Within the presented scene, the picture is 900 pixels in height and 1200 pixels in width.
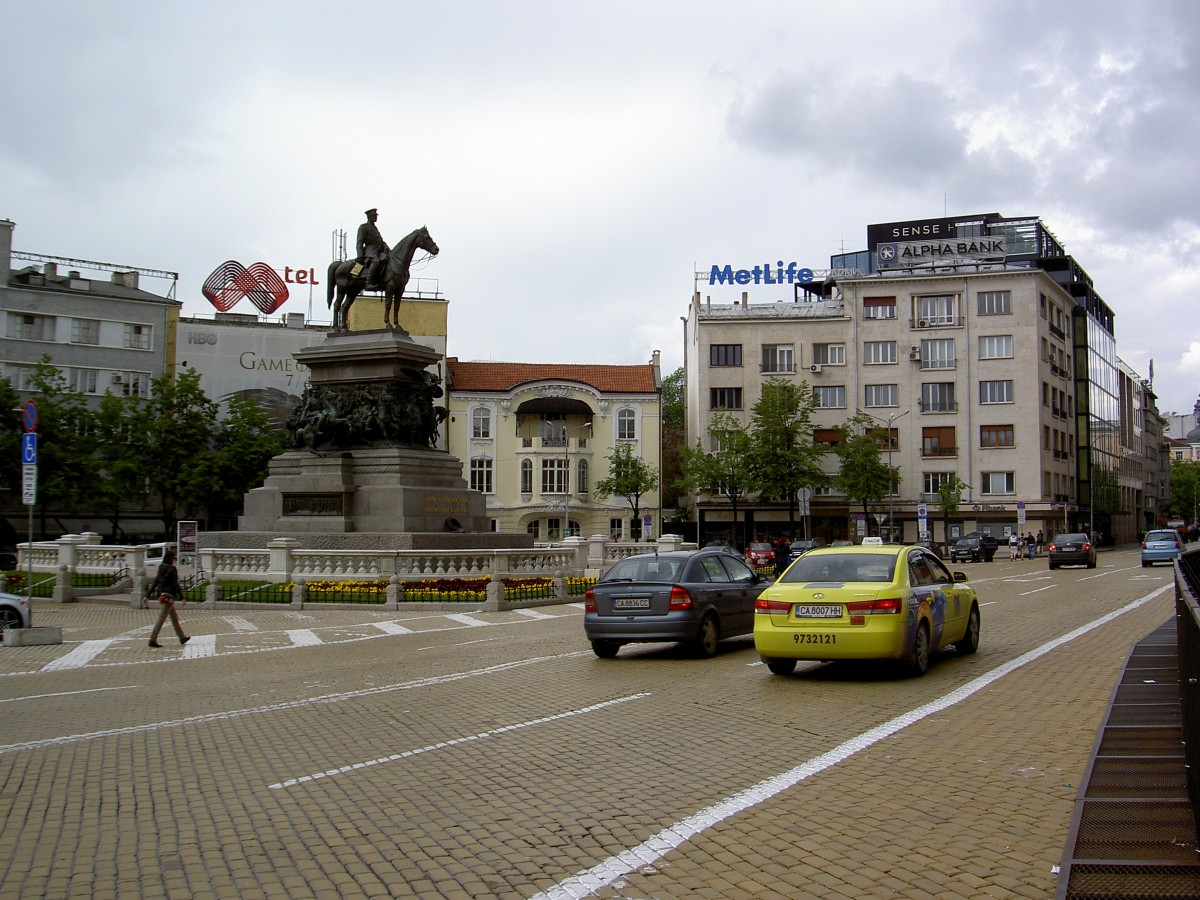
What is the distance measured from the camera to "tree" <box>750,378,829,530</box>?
65.9m

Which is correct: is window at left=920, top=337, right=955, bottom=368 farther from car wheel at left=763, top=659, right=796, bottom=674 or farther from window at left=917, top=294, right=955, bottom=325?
car wheel at left=763, top=659, right=796, bottom=674

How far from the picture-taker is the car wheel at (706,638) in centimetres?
1450

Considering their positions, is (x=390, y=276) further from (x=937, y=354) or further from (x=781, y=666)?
(x=937, y=354)

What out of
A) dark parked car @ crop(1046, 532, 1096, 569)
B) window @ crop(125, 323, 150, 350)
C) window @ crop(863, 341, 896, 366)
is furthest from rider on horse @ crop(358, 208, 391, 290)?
window @ crop(863, 341, 896, 366)

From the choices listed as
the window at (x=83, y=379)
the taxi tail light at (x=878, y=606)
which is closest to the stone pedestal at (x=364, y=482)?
the taxi tail light at (x=878, y=606)

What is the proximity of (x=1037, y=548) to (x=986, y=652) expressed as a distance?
53.1 m

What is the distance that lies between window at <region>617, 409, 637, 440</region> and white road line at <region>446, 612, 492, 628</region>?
4877cm

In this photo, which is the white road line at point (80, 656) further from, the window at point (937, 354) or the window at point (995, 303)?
the window at point (995, 303)

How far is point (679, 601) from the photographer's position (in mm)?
14336

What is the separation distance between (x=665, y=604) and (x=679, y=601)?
0.18m

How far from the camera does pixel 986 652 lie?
48.4 feet

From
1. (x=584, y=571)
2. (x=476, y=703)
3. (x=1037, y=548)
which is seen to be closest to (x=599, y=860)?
(x=476, y=703)

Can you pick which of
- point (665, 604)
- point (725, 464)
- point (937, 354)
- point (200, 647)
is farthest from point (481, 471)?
point (665, 604)

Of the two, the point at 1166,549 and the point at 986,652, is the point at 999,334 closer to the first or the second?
the point at 1166,549
